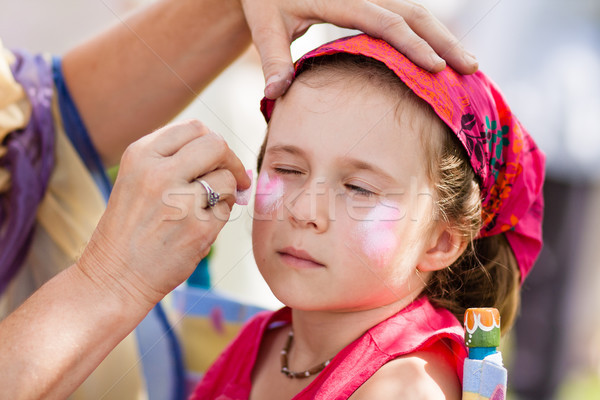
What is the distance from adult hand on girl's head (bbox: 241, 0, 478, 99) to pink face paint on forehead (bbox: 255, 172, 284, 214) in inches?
6.3

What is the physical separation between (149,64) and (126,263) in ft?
2.37

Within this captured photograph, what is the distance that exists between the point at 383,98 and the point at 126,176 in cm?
46

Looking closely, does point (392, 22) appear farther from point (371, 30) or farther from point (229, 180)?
point (229, 180)

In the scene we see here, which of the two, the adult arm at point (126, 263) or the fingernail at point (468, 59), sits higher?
the fingernail at point (468, 59)

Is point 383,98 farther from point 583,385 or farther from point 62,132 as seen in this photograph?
point 583,385

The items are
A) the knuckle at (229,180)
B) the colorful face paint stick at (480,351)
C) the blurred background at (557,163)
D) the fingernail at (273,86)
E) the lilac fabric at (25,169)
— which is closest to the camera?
the colorful face paint stick at (480,351)

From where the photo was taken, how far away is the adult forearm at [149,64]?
1.49m

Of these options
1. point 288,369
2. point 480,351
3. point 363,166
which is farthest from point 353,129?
point 288,369

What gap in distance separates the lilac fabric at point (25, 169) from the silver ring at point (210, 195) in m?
0.68

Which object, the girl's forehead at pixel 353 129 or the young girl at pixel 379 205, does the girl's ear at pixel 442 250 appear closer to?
the young girl at pixel 379 205

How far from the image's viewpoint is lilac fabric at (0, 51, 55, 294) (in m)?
1.45

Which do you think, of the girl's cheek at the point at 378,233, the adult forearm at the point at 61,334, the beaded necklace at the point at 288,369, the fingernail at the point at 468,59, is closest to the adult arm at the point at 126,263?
the adult forearm at the point at 61,334

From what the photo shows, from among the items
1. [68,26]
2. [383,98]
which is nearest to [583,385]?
[383,98]

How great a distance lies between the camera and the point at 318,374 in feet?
3.88
